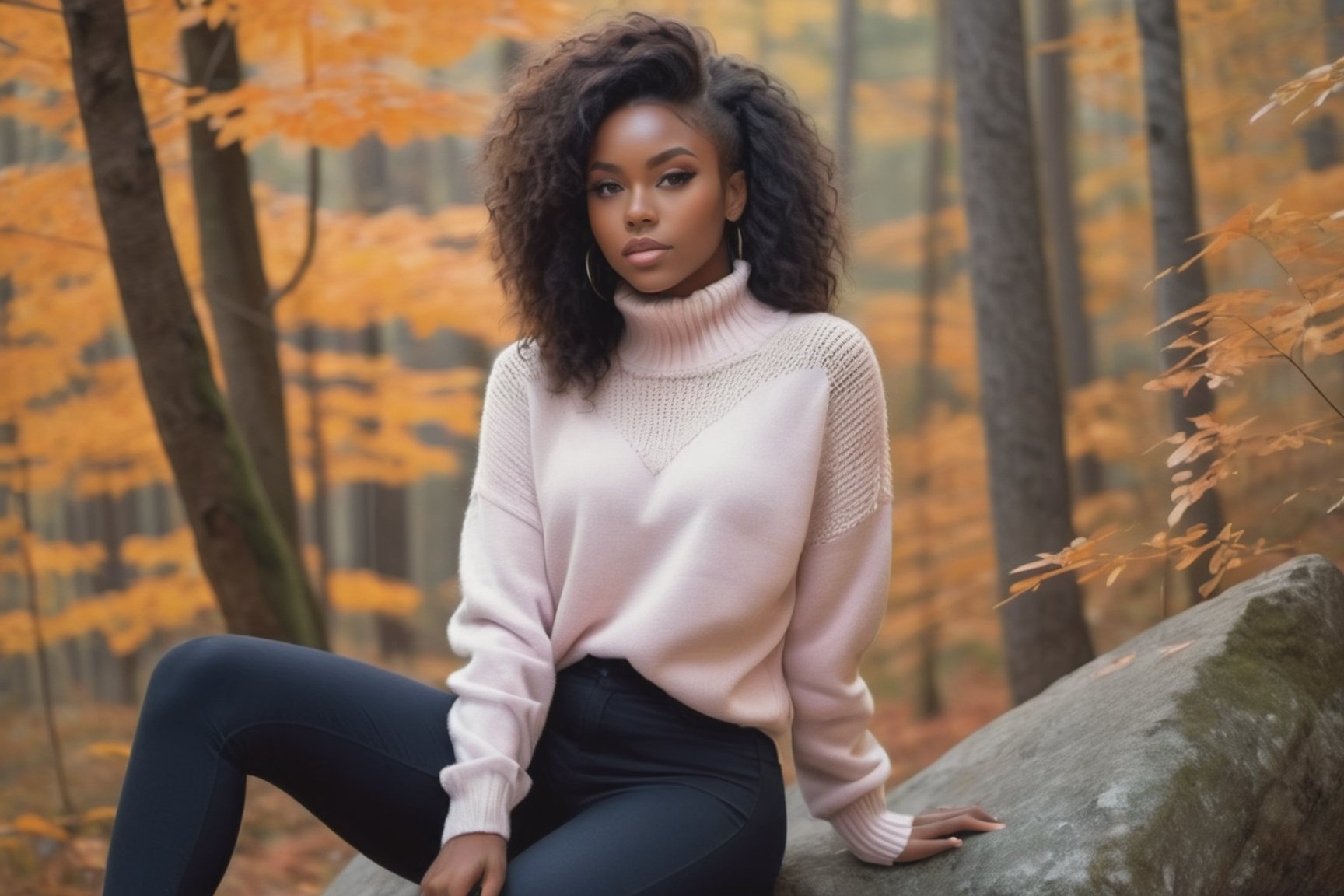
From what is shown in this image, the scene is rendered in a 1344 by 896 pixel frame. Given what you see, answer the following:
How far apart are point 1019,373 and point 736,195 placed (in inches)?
87.6

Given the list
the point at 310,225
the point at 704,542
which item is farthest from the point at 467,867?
the point at 310,225

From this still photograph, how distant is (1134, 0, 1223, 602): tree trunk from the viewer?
3691mm

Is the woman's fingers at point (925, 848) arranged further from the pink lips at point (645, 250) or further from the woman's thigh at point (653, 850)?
the pink lips at point (645, 250)

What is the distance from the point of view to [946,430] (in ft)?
28.3

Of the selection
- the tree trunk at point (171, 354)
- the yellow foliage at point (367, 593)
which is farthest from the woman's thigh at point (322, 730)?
the yellow foliage at point (367, 593)

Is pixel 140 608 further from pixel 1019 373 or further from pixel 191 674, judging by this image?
pixel 191 674

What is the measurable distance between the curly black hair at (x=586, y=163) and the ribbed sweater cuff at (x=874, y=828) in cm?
87

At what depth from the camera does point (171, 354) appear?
10.7 ft

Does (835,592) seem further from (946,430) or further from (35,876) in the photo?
(946,430)

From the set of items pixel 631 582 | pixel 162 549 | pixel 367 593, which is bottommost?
pixel 367 593

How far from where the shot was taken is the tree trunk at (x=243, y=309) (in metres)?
4.41

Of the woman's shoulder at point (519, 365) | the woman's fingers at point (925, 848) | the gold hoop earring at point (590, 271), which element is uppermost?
the gold hoop earring at point (590, 271)

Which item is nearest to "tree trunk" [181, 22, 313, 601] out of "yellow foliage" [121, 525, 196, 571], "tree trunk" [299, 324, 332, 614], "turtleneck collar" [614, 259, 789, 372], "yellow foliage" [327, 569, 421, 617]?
"turtleneck collar" [614, 259, 789, 372]

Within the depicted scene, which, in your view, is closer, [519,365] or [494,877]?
[494,877]
